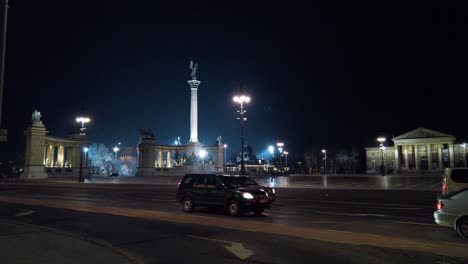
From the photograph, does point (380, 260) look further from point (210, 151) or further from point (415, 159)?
point (415, 159)

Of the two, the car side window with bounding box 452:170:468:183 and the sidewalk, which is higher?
the car side window with bounding box 452:170:468:183

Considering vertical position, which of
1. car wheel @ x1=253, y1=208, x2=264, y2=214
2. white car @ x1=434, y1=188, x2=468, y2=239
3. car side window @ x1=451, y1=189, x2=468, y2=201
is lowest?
car wheel @ x1=253, y1=208, x2=264, y2=214

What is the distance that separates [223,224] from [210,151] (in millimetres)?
81487

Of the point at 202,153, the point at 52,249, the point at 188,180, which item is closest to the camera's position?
the point at 52,249

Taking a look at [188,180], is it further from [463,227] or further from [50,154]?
[50,154]

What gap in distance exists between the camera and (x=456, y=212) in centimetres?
1105

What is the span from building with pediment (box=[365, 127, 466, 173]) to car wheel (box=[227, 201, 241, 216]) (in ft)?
334

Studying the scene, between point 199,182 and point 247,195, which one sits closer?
point 247,195

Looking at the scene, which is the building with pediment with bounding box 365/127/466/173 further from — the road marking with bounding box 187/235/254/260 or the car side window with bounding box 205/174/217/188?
the road marking with bounding box 187/235/254/260

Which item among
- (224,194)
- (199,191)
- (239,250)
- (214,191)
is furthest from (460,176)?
(199,191)

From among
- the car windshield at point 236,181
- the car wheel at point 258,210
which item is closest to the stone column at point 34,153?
the car windshield at point 236,181

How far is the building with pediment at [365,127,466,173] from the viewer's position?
366 ft

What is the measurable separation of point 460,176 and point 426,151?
373ft

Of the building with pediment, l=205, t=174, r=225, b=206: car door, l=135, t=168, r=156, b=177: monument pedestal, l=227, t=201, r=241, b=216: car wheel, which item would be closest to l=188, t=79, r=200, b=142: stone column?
l=135, t=168, r=156, b=177: monument pedestal
